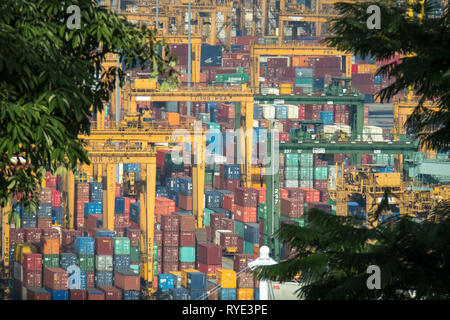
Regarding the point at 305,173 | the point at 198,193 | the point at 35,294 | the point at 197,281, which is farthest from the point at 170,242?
the point at 305,173

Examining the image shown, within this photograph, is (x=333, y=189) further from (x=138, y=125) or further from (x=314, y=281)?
(x=314, y=281)

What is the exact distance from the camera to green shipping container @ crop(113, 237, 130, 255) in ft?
175

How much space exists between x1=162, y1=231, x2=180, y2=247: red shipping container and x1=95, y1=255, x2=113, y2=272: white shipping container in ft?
19.0

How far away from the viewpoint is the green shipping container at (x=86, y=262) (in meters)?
50.3

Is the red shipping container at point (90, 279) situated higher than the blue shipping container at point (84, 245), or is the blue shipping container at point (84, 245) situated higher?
the blue shipping container at point (84, 245)

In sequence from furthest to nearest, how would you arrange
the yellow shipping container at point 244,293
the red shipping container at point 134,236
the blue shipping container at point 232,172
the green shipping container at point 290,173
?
the blue shipping container at point 232,172 < the green shipping container at point 290,173 < the red shipping container at point 134,236 < the yellow shipping container at point 244,293

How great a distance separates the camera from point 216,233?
6119 cm

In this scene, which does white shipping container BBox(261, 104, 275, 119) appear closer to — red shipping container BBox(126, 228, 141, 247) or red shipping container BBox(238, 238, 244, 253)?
red shipping container BBox(238, 238, 244, 253)

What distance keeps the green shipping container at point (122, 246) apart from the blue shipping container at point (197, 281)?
331 centimetres

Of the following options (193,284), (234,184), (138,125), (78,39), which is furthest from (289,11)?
(78,39)

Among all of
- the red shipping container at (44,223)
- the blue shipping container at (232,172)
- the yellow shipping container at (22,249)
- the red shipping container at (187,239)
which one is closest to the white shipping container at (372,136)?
the blue shipping container at (232,172)

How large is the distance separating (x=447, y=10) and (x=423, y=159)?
5871 centimetres

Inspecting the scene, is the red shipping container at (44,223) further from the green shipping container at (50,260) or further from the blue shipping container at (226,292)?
the blue shipping container at (226,292)
